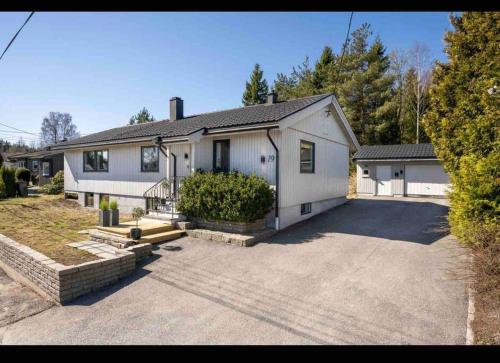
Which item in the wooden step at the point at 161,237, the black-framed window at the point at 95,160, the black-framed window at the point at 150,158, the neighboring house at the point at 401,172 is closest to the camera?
the wooden step at the point at 161,237

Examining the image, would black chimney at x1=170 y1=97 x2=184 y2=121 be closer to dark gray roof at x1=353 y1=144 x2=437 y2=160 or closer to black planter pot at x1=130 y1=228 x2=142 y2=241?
black planter pot at x1=130 y1=228 x2=142 y2=241

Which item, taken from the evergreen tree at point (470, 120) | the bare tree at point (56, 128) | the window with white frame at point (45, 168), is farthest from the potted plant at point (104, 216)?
the bare tree at point (56, 128)

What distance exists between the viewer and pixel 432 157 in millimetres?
17266

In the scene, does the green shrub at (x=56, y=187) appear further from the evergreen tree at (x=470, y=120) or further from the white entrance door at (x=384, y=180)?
the white entrance door at (x=384, y=180)

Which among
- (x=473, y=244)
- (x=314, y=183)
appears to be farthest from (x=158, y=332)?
(x=314, y=183)

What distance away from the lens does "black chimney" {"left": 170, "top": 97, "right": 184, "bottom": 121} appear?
15.3 metres

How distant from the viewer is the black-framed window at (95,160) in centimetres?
1477

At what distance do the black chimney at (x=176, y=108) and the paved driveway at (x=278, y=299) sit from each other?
30.2ft

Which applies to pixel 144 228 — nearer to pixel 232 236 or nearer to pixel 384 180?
pixel 232 236

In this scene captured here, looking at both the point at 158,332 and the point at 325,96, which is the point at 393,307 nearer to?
the point at 158,332

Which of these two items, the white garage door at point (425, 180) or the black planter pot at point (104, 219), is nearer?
the black planter pot at point (104, 219)

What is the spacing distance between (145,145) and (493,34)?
12.9m
